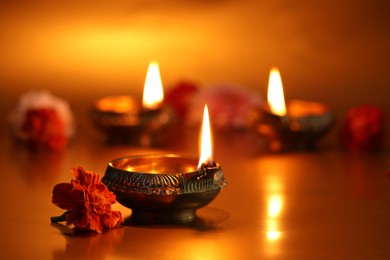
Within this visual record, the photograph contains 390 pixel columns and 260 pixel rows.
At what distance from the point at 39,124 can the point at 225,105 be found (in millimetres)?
590

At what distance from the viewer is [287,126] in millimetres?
2533

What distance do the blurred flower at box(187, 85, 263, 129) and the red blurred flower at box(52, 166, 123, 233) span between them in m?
1.21

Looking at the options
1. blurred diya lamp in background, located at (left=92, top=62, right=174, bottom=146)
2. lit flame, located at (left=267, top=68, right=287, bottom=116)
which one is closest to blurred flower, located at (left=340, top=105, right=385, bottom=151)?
lit flame, located at (left=267, top=68, right=287, bottom=116)

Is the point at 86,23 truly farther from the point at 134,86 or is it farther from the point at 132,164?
the point at 132,164

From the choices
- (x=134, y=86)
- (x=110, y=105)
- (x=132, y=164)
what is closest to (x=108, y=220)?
(x=132, y=164)

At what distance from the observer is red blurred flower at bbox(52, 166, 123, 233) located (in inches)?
64.5

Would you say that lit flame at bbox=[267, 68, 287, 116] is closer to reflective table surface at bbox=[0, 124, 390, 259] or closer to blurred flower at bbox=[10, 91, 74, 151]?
reflective table surface at bbox=[0, 124, 390, 259]

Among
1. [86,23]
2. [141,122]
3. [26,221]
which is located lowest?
[26,221]

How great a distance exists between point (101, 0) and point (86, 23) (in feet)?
0.36

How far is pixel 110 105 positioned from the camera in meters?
2.77

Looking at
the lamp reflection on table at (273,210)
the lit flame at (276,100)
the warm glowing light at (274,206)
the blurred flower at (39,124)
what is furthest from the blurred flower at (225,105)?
the warm glowing light at (274,206)

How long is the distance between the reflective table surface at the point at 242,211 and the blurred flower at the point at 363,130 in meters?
0.06

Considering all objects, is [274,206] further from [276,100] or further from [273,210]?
[276,100]

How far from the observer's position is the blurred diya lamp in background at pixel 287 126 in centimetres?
253
